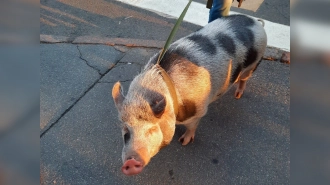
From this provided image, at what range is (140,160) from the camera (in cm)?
215

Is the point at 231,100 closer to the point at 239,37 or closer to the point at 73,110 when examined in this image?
the point at 239,37

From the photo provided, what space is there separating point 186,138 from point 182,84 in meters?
A: 0.76

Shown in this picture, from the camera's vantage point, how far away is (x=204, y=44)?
280 centimetres

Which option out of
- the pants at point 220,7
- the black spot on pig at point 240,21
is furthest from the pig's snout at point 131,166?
the pants at point 220,7

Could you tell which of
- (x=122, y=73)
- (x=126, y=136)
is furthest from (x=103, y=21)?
(x=126, y=136)

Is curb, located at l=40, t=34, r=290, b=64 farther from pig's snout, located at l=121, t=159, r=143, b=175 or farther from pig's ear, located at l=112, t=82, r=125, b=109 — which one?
pig's snout, located at l=121, t=159, r=143, b=175

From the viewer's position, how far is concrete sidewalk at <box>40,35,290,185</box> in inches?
116

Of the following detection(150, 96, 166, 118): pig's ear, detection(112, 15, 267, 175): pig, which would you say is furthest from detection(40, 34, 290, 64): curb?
detection(150, 96, 166, 118): pig's ear

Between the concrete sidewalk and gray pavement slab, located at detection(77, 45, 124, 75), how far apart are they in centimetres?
1

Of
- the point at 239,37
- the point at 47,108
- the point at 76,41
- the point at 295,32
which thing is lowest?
the point at 47,108

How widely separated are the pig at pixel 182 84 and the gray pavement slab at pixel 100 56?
4.61 feet

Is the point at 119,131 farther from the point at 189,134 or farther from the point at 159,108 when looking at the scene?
the point at 159,108

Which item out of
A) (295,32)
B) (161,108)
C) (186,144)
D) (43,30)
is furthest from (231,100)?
(43,30)

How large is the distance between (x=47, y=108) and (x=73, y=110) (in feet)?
0.95
